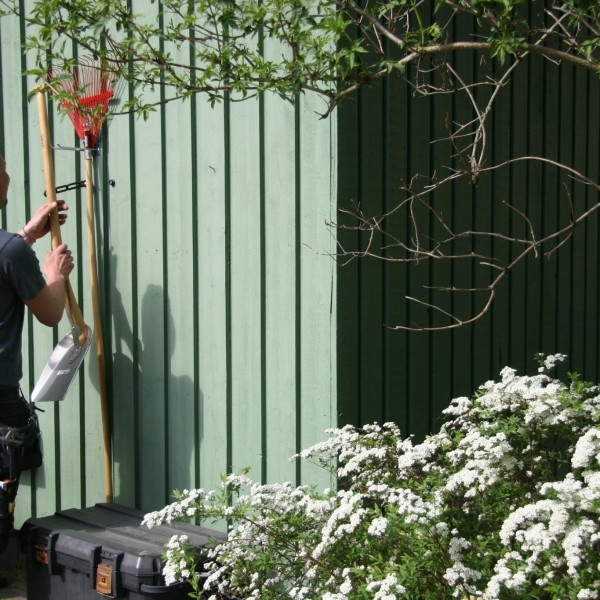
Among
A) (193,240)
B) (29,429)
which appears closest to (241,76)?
(193,240)

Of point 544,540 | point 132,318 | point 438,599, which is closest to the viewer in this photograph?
point 544,540

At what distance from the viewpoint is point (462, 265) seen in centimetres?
486

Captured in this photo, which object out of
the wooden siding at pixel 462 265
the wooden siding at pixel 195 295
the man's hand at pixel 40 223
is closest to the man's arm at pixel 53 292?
the man's hand at pixel 40 223

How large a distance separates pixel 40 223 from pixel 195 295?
893mm

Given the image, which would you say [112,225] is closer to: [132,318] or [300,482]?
[132,318]

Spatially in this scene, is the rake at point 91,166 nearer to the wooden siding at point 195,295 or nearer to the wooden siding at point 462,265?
the wooden siding at point 195,295

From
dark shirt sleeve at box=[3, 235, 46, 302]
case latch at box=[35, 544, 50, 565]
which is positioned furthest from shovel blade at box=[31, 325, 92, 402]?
case latch at box=[35, 544, 50, 565]

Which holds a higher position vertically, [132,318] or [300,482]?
[132,318]

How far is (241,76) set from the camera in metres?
3.41

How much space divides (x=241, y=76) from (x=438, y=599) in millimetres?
1985

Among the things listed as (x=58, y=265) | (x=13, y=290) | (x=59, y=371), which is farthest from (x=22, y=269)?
(x=59, y=371)

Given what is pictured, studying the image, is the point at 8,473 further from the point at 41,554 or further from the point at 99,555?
the point at 99,555

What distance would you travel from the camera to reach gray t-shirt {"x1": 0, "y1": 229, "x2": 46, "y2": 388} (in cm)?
419

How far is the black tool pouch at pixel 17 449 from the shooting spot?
428cm
